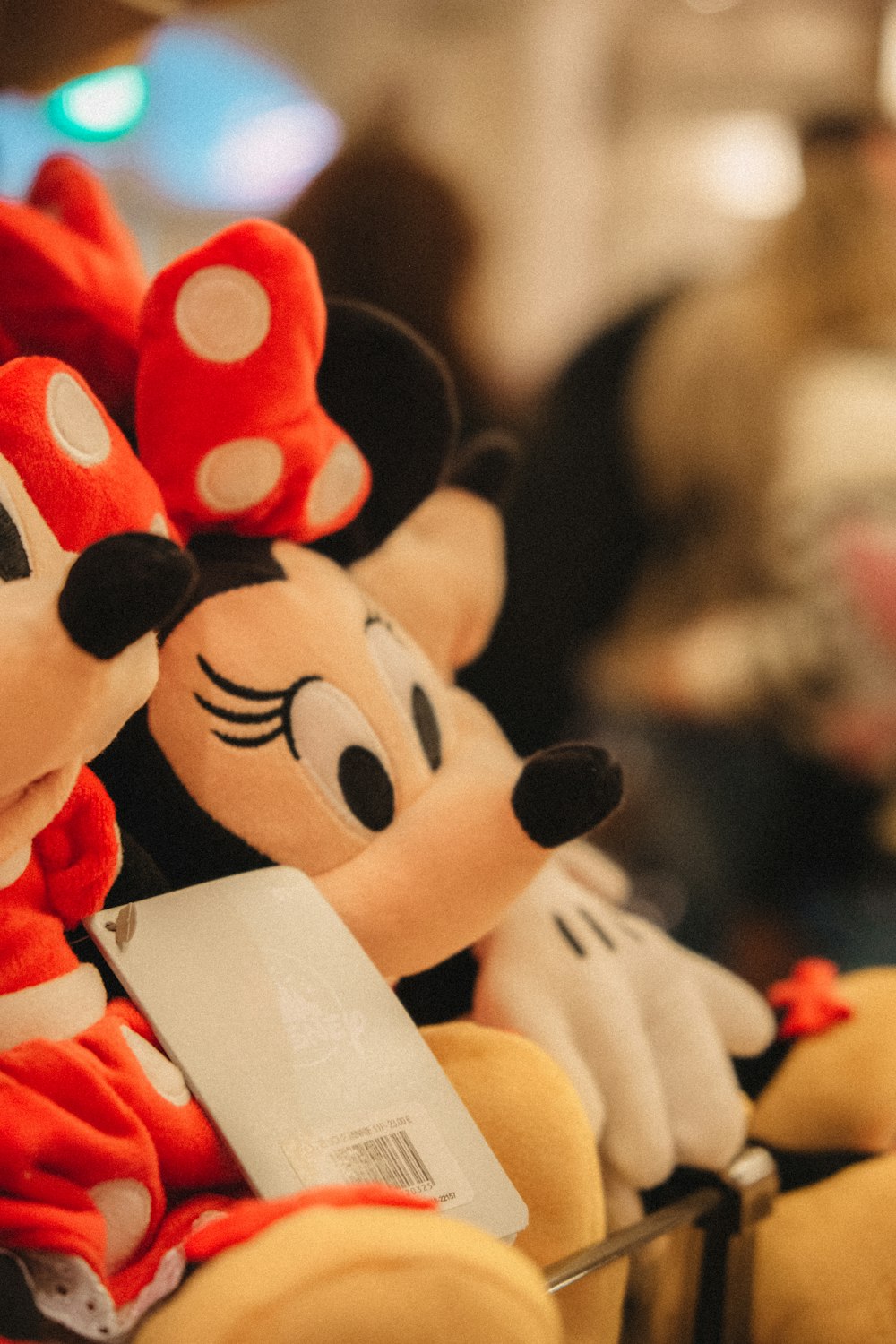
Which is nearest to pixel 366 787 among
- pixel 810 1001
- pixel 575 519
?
pixel 810 1001

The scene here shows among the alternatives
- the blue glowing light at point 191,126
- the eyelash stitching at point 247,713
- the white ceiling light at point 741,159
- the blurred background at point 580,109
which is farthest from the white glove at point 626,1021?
the white ceiling light at point 741,159

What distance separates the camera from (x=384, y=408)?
479 millimetres

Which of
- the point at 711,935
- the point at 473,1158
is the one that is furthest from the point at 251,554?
the point at 711,935

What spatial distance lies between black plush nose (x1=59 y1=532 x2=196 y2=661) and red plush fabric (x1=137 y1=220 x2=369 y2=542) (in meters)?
0.12

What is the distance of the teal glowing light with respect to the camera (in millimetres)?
579

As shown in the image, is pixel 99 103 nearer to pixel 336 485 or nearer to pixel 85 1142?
pixel 336 485

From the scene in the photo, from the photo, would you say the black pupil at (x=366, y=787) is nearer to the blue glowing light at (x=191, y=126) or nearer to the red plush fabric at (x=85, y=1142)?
the red plush fabric at (x=85, y=1142)

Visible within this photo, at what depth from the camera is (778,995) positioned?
56 centimetres

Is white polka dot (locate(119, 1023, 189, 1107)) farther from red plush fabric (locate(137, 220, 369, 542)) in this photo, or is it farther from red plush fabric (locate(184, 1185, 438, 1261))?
red plush fabric (locate(137, 220, 369, 542))

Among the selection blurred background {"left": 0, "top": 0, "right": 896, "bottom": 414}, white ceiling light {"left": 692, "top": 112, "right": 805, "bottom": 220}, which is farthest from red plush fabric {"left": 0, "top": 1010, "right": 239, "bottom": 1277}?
white ceiling light {"left": 692, "top": 112, "right": 805, "bottom": 220}

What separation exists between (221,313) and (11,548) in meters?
0.12

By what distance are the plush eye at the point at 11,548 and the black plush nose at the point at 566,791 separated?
16cm

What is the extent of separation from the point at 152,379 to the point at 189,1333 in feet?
0.84

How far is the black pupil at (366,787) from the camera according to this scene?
0.40 m
